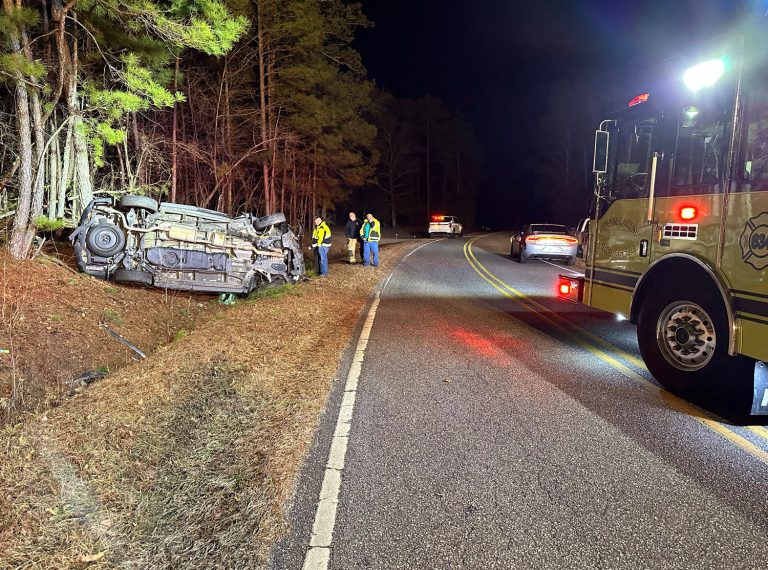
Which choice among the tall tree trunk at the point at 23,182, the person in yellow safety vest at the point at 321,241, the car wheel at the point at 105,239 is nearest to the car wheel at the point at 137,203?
the car wheel at the point at 105,239

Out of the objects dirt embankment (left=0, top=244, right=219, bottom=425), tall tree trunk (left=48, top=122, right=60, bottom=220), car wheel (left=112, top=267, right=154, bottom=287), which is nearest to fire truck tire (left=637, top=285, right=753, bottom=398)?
dirt embankment (left=0, top=244, right=219, bottom=425)

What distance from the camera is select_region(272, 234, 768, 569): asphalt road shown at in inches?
114

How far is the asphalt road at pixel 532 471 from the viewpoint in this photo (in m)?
2.89

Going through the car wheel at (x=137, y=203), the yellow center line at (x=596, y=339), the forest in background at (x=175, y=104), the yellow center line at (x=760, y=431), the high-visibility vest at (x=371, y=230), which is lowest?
the yellow center line at (x=760, y=431)

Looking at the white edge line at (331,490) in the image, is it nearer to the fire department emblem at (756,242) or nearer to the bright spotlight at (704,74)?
the fire department emblem at (756,242)

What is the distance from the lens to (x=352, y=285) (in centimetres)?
1341

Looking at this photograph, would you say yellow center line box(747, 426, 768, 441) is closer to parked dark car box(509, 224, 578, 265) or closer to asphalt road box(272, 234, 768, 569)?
asphalt road box(272, 234, 768, 569)

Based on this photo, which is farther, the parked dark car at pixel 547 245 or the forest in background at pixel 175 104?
the parked dark car at pixel 547 245

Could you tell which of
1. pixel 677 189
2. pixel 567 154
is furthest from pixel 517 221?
pixel 677 189

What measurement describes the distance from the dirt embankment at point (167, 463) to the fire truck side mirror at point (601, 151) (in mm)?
4044

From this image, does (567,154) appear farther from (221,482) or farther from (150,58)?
(221,482)

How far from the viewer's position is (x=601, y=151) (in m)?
6.37

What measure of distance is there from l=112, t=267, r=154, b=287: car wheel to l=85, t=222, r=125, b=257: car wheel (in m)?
0.37

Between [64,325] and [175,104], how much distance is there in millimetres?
13889
